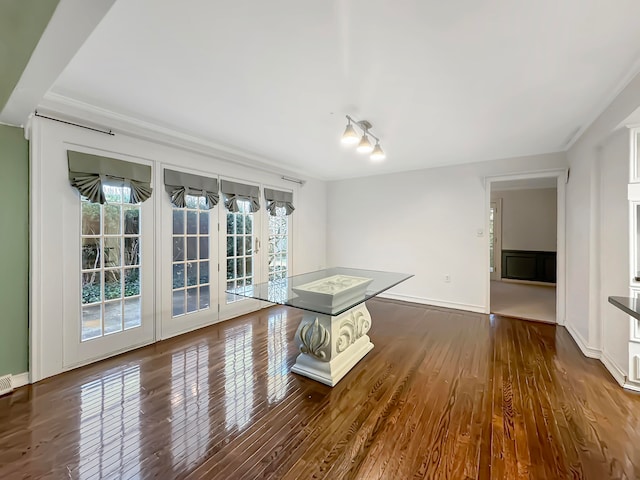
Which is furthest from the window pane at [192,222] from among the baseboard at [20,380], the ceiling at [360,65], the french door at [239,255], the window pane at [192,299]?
the baseboard at [20,380]

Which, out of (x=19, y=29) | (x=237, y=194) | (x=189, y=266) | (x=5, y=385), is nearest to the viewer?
(x=19, y=29)

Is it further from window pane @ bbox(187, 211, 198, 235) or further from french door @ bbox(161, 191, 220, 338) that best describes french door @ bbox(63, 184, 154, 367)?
window pane @ bbox(187, 211, 198, 235)

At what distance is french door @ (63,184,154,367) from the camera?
8.19 ft

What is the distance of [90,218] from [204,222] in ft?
Result: 3.94

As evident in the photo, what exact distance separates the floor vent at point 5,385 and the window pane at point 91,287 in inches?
27.4

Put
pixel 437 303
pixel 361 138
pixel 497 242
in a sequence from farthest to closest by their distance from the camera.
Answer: pixel 497 242
pixel 437 303
pixel 361 138

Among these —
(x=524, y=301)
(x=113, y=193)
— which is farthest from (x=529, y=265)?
(x=113, y=193)

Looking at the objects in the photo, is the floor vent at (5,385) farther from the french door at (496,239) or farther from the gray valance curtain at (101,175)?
the french door at (496,239)

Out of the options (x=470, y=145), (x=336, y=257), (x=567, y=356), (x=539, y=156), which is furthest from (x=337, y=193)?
(x=567, y=356)

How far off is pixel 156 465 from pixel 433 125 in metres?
3.44

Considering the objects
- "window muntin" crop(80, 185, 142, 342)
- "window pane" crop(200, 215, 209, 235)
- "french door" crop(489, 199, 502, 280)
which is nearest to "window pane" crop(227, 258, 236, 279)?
"window pane" crop(200, 215, 209, 235)

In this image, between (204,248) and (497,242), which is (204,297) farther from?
(497,242)

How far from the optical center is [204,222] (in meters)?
3.60

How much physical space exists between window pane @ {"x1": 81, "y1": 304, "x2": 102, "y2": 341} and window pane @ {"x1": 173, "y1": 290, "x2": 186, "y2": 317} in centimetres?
74
